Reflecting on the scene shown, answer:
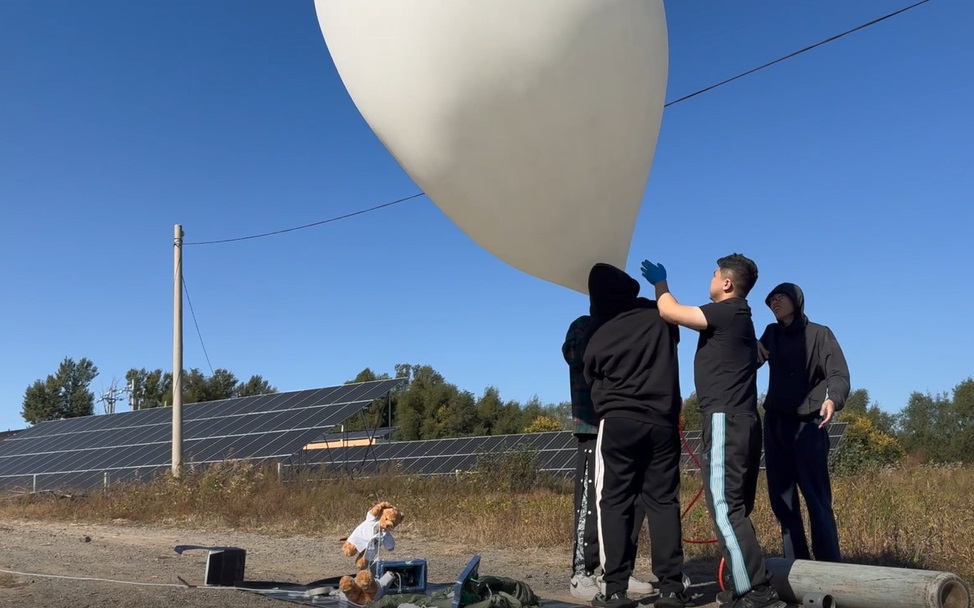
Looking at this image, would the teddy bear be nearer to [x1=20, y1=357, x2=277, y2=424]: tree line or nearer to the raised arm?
the raised arm

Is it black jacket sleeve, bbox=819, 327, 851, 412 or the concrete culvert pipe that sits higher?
black jacket sleeve, bbox=819, 327, 851, 412

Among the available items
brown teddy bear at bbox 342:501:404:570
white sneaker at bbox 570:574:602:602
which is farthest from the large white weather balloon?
white sneaker at bbox 570:574:602:602

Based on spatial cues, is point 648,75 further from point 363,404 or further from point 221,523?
point 363,404

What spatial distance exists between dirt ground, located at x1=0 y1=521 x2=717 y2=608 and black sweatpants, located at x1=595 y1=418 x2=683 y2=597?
421 millimetres

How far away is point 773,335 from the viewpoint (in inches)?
165

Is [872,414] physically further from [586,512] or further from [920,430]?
[586,512]

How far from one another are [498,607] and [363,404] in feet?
38.9

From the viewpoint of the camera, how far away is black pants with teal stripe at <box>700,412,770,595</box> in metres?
3.19

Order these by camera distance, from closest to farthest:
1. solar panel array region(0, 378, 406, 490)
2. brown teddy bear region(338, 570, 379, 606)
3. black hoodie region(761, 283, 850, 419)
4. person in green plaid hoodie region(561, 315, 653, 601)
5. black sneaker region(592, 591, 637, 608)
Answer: black sneaker region(592, 591, 637, 608)
brown teddy bear region(338, 570, 379, 606)
black hoodie region(761, 283, 850, 419)
person in green plaid hoodie region(561, 315, 653, 601)
solar panel array region(0, 378, 406, 490)

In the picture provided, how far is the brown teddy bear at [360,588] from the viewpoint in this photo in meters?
3.59

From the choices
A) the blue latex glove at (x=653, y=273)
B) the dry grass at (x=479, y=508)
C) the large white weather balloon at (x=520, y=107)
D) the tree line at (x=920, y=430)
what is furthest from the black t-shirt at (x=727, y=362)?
the tree line at (x=920, y=430)

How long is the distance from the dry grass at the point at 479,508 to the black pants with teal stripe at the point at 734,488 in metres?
1.70

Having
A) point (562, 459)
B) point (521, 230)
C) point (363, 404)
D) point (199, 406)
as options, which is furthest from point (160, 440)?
point (521, 230)

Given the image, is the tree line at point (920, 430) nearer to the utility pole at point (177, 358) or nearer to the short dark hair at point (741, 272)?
the utility pole at point (177, 358)
